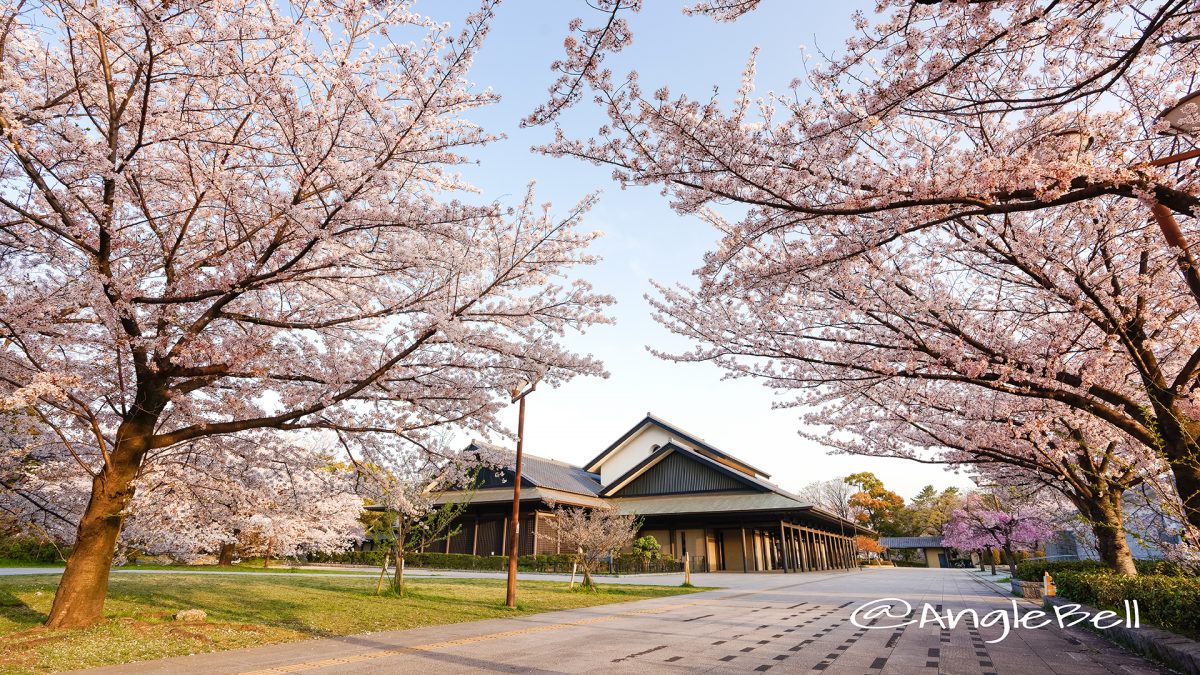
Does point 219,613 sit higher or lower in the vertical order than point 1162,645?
lower

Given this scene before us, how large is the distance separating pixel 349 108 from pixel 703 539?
102 ft

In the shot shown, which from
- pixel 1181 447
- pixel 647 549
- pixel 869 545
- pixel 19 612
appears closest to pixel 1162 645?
pixel 1181 447

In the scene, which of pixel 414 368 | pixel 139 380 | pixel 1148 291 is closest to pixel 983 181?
pixel 1148 291

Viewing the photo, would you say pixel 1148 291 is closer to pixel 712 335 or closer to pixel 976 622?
pixel 712 335

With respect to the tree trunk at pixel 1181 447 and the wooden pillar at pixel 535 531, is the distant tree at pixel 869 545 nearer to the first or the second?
the wooden pillar at pixel 535 531

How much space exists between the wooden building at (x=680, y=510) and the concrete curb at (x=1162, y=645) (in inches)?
776

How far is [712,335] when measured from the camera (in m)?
9.78

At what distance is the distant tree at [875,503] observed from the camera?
69.4 meters

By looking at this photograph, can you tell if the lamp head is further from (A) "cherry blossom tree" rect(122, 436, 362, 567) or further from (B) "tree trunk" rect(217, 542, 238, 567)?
(B) "tree trunk" rect(217, 542, 238, 567)

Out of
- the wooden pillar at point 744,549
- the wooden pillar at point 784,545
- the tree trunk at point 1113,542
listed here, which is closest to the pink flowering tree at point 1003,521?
the wooden pillar at point 784,545

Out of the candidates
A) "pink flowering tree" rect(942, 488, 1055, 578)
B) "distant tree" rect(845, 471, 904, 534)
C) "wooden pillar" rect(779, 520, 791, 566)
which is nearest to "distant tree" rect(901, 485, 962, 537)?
"distant tree" rect(845, 471, 904, 534)

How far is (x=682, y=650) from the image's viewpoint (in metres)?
7.73

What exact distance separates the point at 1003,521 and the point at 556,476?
2304cm

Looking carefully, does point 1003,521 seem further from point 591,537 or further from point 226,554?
point 226,554
